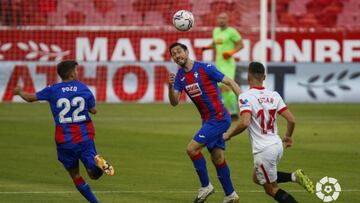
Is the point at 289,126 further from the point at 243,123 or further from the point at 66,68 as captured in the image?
the point at 66,68

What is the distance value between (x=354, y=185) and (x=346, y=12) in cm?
1769

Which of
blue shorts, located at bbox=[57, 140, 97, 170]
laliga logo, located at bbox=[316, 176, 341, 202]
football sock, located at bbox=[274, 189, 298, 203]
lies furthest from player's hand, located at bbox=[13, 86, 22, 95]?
laliga logo, located at bbox=[316, 176, 341, 202]

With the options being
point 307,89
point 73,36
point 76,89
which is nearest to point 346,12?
point 307,89

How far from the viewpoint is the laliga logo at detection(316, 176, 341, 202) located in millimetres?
11834

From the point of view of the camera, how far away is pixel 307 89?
1067 inches

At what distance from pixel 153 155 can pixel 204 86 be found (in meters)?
4.72

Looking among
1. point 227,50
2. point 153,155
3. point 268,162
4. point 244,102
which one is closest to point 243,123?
point 244,102

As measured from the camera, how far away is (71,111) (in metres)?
11.2

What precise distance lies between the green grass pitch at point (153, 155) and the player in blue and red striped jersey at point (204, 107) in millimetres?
498

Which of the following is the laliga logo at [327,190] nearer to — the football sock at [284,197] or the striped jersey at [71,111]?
the football sock at [284,197]

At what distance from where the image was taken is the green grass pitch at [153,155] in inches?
500

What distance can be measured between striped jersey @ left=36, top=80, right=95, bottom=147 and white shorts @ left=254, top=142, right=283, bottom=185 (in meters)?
1.98

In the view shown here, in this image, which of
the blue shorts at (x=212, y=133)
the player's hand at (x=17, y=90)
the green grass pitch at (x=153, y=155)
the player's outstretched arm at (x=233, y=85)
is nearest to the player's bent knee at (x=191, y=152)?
the blue shorts at (x=212, y=133)

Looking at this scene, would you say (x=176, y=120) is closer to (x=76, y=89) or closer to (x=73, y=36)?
(x=73, y=36)
